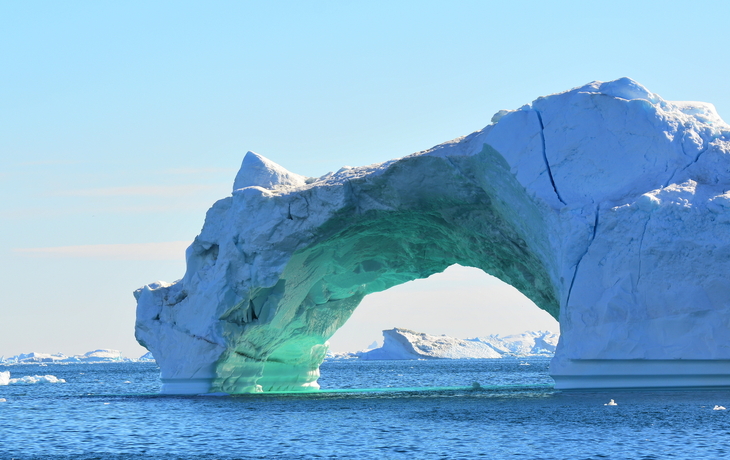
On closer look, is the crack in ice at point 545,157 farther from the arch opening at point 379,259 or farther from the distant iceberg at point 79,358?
the distant iceberg at point 79,358

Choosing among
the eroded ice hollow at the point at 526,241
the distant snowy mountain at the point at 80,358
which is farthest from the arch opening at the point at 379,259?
the distant snowy mountain at the point at 80,358

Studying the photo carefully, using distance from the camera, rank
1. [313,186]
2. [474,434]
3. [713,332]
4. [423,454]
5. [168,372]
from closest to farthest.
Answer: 1. [423,454]
2. [474,434]
3. [713,332]
4. [313,186]
5. [168,372]

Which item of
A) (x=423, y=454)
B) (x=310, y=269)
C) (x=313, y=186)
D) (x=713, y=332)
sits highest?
(x=313, y=186)

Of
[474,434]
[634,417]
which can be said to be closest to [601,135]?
[634,417]

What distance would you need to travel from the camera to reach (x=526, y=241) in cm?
2358

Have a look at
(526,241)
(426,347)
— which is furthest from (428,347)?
(526,241)

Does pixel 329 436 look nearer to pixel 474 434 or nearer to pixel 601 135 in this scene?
pixel 474 434

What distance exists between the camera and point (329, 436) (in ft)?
54.7

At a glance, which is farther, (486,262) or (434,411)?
(486,262)

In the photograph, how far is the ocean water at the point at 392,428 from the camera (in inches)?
557

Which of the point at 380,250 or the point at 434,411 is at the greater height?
the point at 380,250

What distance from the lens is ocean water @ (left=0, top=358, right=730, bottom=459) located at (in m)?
14.2

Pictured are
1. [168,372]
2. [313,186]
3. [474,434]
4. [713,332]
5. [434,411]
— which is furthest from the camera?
[168,372]

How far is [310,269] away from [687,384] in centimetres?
1254
